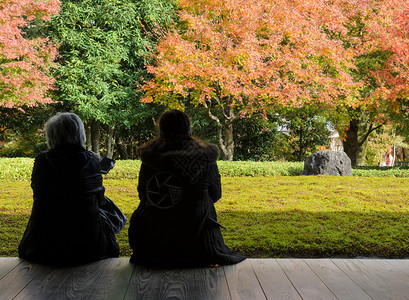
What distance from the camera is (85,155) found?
2906 mm

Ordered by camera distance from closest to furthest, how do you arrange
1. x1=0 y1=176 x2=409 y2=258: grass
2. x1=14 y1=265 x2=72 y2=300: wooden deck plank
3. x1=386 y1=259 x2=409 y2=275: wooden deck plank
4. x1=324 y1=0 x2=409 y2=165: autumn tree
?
x1=14 y1=265 x2=72 y2=300: wooden deck plank < x1=386 y1=259 x2=409 y2=275: wooden deck plank < x1=0 y1=176 x2=409 y2=258: grass < x1=324 y1=0 x2=409 y2=165: autumn tree

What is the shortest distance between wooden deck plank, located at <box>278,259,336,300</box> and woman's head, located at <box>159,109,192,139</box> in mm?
1225

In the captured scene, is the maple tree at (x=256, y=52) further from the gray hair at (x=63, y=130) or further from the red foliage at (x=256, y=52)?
the gray hair at (x=63, y=130)

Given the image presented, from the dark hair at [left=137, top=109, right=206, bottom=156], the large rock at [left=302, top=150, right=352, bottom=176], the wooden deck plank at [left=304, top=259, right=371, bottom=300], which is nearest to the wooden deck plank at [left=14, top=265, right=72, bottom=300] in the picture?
the dark hair at [left=137, top=109, right=206, bottom=156]

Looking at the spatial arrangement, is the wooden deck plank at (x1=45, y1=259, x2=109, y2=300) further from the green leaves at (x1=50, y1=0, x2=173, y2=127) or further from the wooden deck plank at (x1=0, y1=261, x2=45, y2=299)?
the green leaves at (x1=50, y1=0, x2=173, y2=127)

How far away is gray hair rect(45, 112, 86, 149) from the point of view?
9.27ft

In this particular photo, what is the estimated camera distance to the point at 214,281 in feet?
8.54

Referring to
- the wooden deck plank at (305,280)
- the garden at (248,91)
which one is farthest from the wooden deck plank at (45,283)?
the wooden deck plank at (305,280)

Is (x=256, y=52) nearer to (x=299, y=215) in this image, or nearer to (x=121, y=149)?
(x=299, y=215)

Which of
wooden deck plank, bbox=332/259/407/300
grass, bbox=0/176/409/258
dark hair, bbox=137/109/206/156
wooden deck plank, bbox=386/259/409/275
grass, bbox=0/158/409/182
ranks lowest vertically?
grass, bbox=0/176/409/258

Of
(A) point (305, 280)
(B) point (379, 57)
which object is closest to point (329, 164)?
(B) point (379, 57)

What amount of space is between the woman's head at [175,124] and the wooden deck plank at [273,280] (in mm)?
1103

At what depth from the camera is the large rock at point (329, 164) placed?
10359 millimetres

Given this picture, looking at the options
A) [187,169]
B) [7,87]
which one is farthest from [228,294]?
[7,87]
